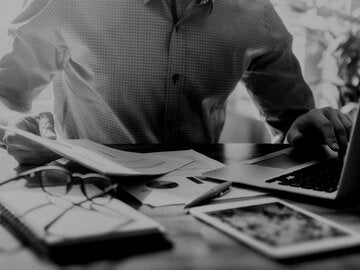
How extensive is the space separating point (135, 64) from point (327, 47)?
1.59m

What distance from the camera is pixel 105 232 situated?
522mm

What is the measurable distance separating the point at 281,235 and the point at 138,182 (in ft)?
1.00

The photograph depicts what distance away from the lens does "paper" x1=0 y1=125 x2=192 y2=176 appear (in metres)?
0.75

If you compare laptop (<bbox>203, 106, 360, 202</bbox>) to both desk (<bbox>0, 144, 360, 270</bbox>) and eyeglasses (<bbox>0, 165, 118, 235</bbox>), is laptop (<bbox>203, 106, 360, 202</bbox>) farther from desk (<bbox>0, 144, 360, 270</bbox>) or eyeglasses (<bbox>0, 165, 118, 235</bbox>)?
eyeglasses (<bbox>0, 165, 118, 235</bbox>)

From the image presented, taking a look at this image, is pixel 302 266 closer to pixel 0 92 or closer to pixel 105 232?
pixel 105 232

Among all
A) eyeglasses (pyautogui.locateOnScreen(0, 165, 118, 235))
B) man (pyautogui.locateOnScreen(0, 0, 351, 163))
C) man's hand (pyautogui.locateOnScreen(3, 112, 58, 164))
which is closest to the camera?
eyeglasses (pyautogui.locateOnScreen(0, 165, 118, 235))

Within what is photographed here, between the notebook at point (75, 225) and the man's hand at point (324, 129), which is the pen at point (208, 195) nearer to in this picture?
the notebook at point (75, 225)

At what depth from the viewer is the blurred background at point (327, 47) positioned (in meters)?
2.42

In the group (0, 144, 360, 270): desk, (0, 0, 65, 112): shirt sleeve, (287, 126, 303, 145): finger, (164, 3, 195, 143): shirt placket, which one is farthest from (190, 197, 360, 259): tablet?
(0, 0, 65, 112): shirt sleeve

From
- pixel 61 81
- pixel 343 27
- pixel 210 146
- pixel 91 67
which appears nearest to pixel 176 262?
pixel 210 146

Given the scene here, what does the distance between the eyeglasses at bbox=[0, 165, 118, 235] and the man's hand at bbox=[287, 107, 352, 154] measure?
566 mm

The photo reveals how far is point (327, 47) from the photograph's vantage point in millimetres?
2586

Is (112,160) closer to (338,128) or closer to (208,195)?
(208,195)

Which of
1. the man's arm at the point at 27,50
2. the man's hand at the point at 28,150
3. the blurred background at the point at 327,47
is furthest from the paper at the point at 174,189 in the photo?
the blurred background at the point at 327,47
